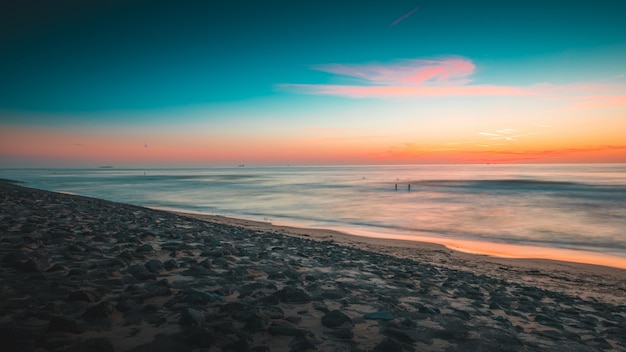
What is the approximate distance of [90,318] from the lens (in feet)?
11.3

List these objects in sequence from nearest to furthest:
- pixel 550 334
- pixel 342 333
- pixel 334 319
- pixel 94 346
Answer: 1. pixel 94 346
2. pixel 342 333
3. pixel 334 319
4. pixel 550 334

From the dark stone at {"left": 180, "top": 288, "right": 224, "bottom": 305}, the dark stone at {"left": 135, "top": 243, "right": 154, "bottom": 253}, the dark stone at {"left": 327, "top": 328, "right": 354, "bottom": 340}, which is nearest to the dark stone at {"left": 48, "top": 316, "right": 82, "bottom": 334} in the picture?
the dark stone at {"left": 180, "top": 288, "right": 224, "bottom": 305}

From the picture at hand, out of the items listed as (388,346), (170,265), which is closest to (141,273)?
(170,265)

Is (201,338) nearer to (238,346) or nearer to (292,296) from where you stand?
(238,346)

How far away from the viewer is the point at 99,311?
3.52m

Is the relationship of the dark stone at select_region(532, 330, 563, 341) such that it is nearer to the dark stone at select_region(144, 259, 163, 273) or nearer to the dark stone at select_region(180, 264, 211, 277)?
the dark stone at select_region(180, 264, 211, 277)

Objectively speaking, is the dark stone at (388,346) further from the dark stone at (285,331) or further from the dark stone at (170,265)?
the dark stone at (170,265)

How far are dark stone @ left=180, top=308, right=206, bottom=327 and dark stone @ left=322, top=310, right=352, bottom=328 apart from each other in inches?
52.5

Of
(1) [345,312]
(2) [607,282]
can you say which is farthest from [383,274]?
(2) [607,282]

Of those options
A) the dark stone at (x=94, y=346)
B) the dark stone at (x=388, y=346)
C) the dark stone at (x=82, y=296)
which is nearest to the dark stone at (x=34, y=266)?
the dark stone at (x=82, y=296)

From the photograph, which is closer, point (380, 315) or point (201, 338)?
point (201, 338)

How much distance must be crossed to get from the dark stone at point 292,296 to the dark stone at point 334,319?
0.58 metres

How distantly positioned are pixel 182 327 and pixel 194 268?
7.44ft

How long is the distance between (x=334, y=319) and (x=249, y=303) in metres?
1.05
